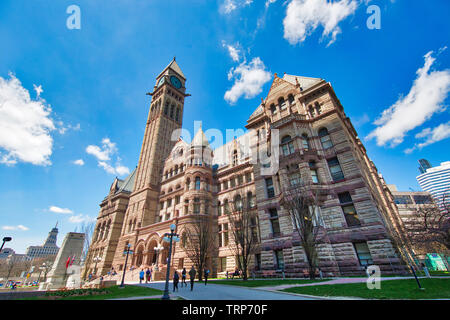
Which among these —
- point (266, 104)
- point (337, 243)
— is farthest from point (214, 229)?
point (266, 104)

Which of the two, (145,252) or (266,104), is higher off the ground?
(266,104)

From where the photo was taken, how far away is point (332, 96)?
89.4 ft

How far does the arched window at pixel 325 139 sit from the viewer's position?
2484cm

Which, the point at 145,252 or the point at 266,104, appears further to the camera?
the point at 145,252

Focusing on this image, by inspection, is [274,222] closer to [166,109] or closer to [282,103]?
[282,103]

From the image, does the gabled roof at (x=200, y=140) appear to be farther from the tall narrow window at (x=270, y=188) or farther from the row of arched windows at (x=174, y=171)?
the tall narrow window at (x=270, y=188)

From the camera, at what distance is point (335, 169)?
23.3 m

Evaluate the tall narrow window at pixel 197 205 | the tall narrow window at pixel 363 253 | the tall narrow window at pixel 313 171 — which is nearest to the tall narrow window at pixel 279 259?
the tall narrow window at pixel 363 253

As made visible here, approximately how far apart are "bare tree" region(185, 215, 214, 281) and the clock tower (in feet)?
43.0

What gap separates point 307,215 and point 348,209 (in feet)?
14.2
